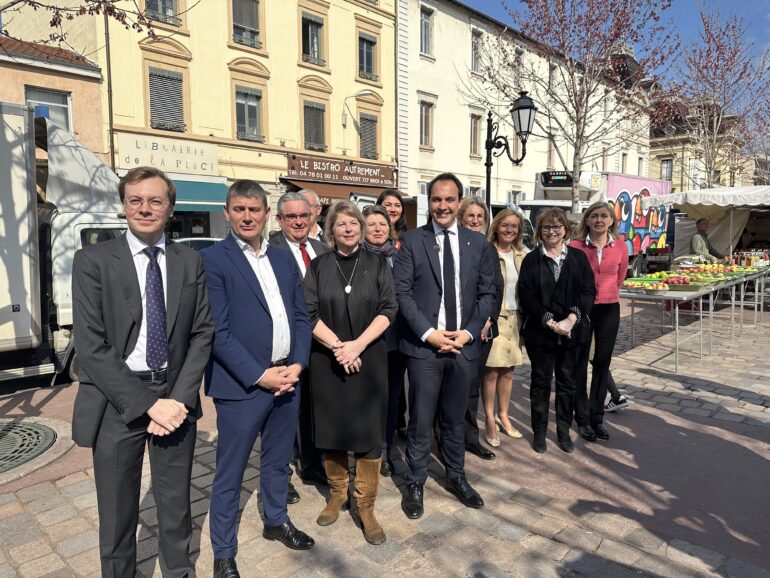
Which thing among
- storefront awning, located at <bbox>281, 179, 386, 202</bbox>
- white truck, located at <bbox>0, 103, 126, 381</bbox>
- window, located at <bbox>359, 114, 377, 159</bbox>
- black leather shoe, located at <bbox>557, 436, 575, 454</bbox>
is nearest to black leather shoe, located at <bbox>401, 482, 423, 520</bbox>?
black leather shoe, located at <bbox>557, 436, 575, 454</bbox>

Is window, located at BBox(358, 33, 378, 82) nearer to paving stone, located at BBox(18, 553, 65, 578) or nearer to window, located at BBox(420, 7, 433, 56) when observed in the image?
window, located at BBox(420, 7, 433, 56)

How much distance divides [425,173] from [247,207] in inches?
836

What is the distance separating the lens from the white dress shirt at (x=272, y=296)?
9.08ft

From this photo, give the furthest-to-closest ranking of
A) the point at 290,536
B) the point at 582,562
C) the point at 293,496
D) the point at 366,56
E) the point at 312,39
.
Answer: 1. the point at 366,56
2. the point at 312,39
3. the point at 293,496
4. the point at 290,536
5. the point at 582,562

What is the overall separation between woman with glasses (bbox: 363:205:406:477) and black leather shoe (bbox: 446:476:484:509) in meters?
0.54

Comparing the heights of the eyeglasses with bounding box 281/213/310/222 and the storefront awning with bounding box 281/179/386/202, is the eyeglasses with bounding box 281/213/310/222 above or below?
below

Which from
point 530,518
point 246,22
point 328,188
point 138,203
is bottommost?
point 530,518

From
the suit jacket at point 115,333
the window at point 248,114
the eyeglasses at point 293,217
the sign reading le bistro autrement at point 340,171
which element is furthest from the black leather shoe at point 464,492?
the sign reading le bistro autrement at point 340,171

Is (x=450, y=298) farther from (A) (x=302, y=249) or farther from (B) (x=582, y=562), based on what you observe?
(B) (x=582, y=562)

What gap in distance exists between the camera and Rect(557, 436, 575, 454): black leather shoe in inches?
169

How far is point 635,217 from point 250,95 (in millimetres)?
13546

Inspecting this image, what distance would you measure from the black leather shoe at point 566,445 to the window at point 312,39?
58.1 feet

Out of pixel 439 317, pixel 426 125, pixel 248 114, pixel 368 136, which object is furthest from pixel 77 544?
pixel 426 125

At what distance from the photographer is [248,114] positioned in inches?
689
